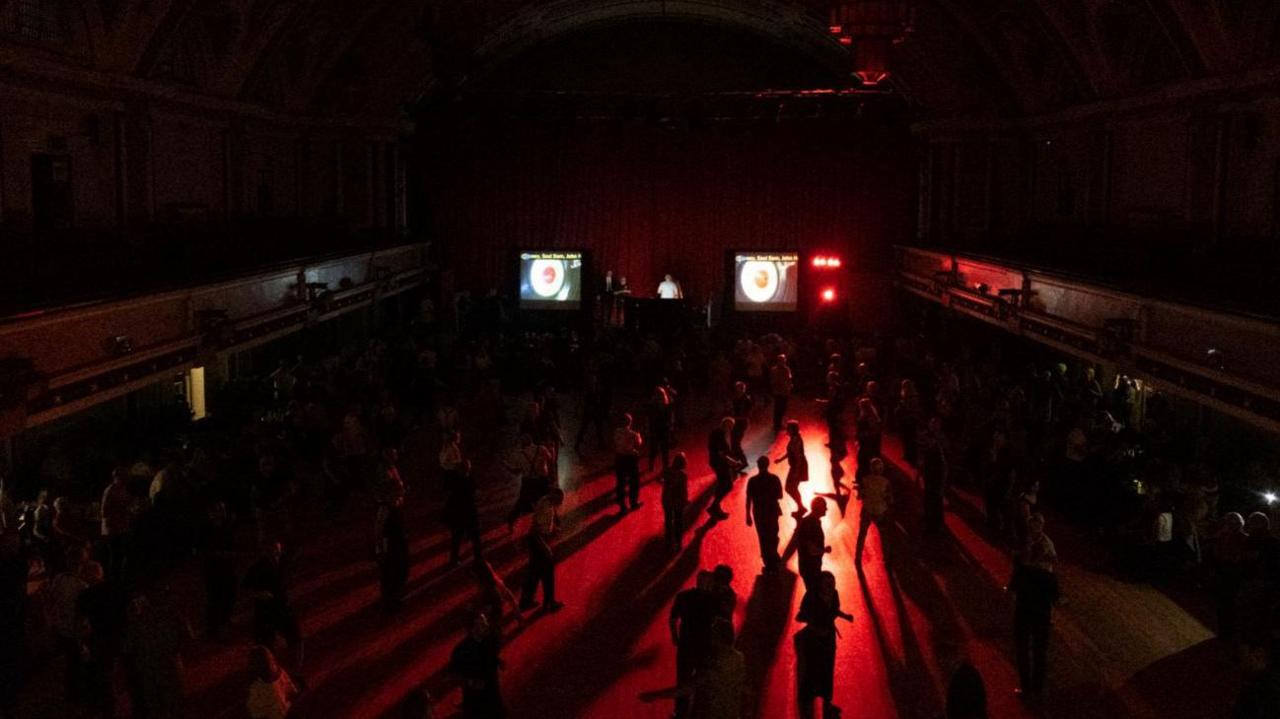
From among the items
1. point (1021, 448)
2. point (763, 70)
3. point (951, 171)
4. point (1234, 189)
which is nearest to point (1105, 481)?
point (1021, 448)

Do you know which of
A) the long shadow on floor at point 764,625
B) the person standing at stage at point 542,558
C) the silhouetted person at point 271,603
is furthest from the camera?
the person standing at stage at point 542,558

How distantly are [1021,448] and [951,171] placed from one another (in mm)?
14157

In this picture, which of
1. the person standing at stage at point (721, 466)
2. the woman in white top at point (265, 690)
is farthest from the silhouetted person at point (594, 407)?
the woman in white top at point (265, 690)

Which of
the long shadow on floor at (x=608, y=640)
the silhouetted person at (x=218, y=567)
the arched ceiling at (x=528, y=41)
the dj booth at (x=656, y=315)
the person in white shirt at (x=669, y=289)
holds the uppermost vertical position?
the arched ceiling at (x=528, y=41)

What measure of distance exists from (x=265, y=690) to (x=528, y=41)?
25378 millimetres

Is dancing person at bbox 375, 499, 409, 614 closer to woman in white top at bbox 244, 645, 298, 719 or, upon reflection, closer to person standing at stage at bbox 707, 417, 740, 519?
woman in white top at bbox 244, 645, 298, 719

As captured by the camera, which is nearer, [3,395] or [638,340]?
[3,395]

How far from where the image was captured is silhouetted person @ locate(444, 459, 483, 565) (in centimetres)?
1178

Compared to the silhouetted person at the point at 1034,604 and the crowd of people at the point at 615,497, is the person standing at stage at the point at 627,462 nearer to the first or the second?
the crowd of people at the point at 615,497

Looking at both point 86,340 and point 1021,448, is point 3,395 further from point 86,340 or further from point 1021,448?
point 1021,448

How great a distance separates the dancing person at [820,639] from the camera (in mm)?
→ 7996

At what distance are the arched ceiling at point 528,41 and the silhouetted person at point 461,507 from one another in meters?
6.55

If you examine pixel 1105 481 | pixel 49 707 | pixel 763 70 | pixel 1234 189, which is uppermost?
pixel 763 70

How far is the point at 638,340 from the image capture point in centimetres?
2328
